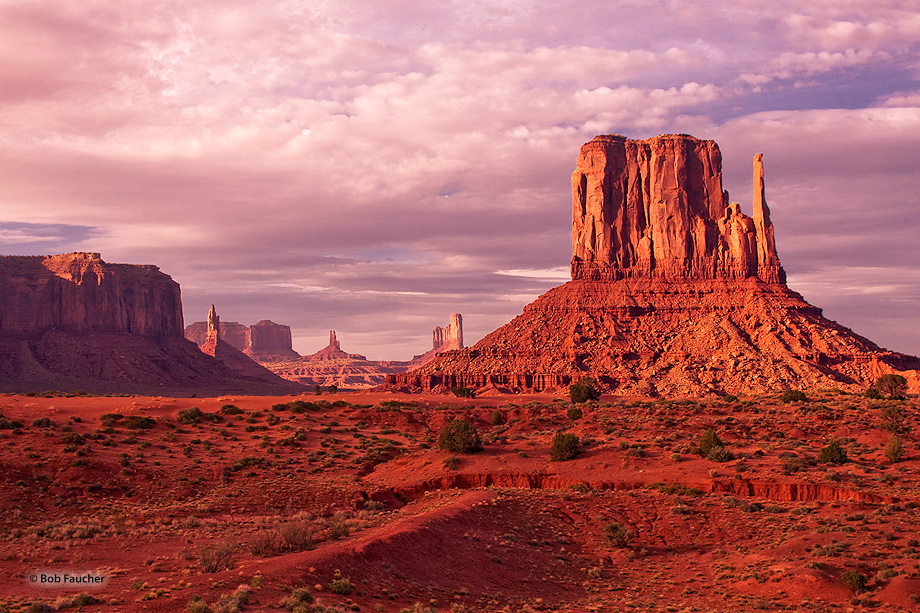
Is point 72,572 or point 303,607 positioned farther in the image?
point 72,572

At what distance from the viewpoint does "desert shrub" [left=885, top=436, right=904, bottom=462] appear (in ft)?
142

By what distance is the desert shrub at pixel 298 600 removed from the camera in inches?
747

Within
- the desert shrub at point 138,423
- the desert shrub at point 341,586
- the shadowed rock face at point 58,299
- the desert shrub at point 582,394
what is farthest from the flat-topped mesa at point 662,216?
the desert shrub at point 341,586

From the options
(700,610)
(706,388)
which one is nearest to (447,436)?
(700,610)

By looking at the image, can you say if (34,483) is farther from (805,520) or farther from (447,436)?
(805,520)

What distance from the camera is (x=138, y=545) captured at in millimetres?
29016

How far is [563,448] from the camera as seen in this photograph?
4688cm

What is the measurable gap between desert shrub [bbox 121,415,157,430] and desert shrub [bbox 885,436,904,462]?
46690 mm

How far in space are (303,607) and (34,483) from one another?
2736 centimetres

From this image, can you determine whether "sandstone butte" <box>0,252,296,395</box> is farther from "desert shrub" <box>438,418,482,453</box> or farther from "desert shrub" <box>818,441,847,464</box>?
"desert shrub" <box>818,441,847,464</box>

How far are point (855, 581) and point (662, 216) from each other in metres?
121

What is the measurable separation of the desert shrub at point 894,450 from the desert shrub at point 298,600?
118ft

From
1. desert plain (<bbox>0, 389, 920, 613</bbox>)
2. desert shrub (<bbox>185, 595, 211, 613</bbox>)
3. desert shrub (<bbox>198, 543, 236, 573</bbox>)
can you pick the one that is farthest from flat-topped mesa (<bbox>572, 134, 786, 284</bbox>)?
desert shrub (<bbox>185, 595, 211, 613</bbox>)

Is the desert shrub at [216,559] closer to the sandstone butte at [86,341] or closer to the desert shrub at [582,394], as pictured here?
the desert shrub at [582,394]
